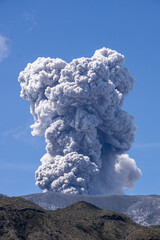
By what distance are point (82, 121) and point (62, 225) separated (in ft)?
255

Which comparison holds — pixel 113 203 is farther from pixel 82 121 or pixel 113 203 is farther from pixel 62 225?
pixel 62 225

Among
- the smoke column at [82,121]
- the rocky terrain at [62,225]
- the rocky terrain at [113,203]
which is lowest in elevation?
the rocky terrain at [62,225]

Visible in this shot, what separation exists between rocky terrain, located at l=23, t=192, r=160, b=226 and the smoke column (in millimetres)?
3622

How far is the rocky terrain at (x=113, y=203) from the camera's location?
98.8 metres

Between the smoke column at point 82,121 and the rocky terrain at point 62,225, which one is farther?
the smoke column at point 82,121

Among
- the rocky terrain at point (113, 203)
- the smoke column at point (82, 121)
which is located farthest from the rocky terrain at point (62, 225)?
the smoke column at point (82, 121)

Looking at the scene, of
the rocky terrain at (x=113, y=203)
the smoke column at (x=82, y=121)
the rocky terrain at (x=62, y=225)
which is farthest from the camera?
the smoke column at (x=82, y=121)

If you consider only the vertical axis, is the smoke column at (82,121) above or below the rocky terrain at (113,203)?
above

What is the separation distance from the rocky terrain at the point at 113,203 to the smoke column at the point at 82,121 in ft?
11.9

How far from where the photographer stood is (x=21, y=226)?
3097 cm

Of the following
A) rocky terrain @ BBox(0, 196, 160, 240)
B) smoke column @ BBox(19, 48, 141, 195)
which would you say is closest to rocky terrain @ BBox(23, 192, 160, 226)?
smoke column @ BBox(19, 48, 141, 195)

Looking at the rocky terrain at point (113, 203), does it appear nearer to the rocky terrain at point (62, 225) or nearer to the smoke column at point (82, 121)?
the smoke column at point (82, 121)

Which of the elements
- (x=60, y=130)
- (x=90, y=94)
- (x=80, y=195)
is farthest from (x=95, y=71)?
(x=80, y=195)

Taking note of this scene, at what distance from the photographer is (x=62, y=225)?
32.3 meters
